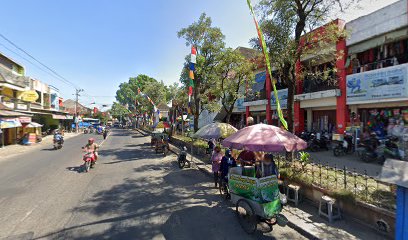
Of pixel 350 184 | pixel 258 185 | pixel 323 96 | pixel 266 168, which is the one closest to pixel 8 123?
pixel 266 168

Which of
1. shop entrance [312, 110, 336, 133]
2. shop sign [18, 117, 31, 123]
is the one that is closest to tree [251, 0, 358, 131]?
shop entrance [312, 110, 336, 133]

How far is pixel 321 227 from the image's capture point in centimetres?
530

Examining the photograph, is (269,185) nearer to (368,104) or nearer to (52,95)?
(368,104)

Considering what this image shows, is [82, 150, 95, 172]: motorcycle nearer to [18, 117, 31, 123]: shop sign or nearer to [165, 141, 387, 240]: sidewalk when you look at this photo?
[165, 141, 387, 240]: sidewalk

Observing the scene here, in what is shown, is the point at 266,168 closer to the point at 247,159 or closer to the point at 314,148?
the point at 247,159

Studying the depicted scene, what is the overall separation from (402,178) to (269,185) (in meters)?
2.42

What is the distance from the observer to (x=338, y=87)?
1510 centimetres

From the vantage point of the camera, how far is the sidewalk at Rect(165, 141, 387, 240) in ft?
16.0

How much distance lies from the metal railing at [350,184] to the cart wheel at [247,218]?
2185 millimetres

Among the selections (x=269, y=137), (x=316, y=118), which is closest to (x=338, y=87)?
(x=316, y=118)

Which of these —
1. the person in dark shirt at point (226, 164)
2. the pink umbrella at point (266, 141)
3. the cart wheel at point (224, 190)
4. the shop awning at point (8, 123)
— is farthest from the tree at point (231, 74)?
the shop awning at point (8, 123)

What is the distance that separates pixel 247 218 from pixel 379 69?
38.7ft

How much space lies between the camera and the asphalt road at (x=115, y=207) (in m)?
5.23

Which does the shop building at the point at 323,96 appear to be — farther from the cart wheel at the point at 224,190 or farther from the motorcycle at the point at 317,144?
the cart wheel at the point at 224,190
